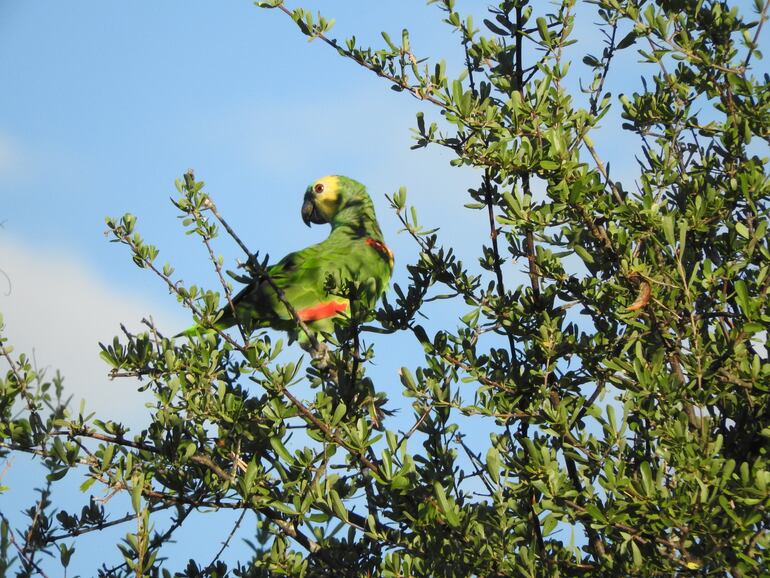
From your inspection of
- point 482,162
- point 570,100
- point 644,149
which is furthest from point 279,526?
point 644,149

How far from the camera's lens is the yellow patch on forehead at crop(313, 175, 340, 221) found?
7375 millimetres

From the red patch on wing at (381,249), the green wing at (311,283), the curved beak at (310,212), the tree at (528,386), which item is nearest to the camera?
the tree at (528,386)

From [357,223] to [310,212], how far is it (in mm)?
973

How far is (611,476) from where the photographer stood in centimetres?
248

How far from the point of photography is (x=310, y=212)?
7609 millimetres

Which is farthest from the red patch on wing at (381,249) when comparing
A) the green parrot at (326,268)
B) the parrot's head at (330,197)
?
the parrot's head at (330,197)

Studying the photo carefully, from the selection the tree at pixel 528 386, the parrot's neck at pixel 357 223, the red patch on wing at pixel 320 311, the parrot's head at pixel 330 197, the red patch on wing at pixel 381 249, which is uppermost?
the parrot's head at pixel 330 197

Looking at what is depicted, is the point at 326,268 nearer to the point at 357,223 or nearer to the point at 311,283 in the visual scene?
the point at 311,283

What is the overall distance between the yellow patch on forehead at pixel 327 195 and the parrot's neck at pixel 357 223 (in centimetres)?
16

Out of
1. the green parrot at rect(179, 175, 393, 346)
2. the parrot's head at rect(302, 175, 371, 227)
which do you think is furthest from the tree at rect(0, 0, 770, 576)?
the parrot's head at rect(302, 175, 371, 227)

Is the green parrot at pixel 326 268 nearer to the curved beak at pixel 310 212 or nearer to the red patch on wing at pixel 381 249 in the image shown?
the red patch on wing at pixel 381 249

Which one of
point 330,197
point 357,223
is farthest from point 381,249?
point 330,197

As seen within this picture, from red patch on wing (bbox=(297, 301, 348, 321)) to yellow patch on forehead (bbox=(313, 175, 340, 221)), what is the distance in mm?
1936

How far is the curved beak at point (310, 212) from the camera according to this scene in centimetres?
759
